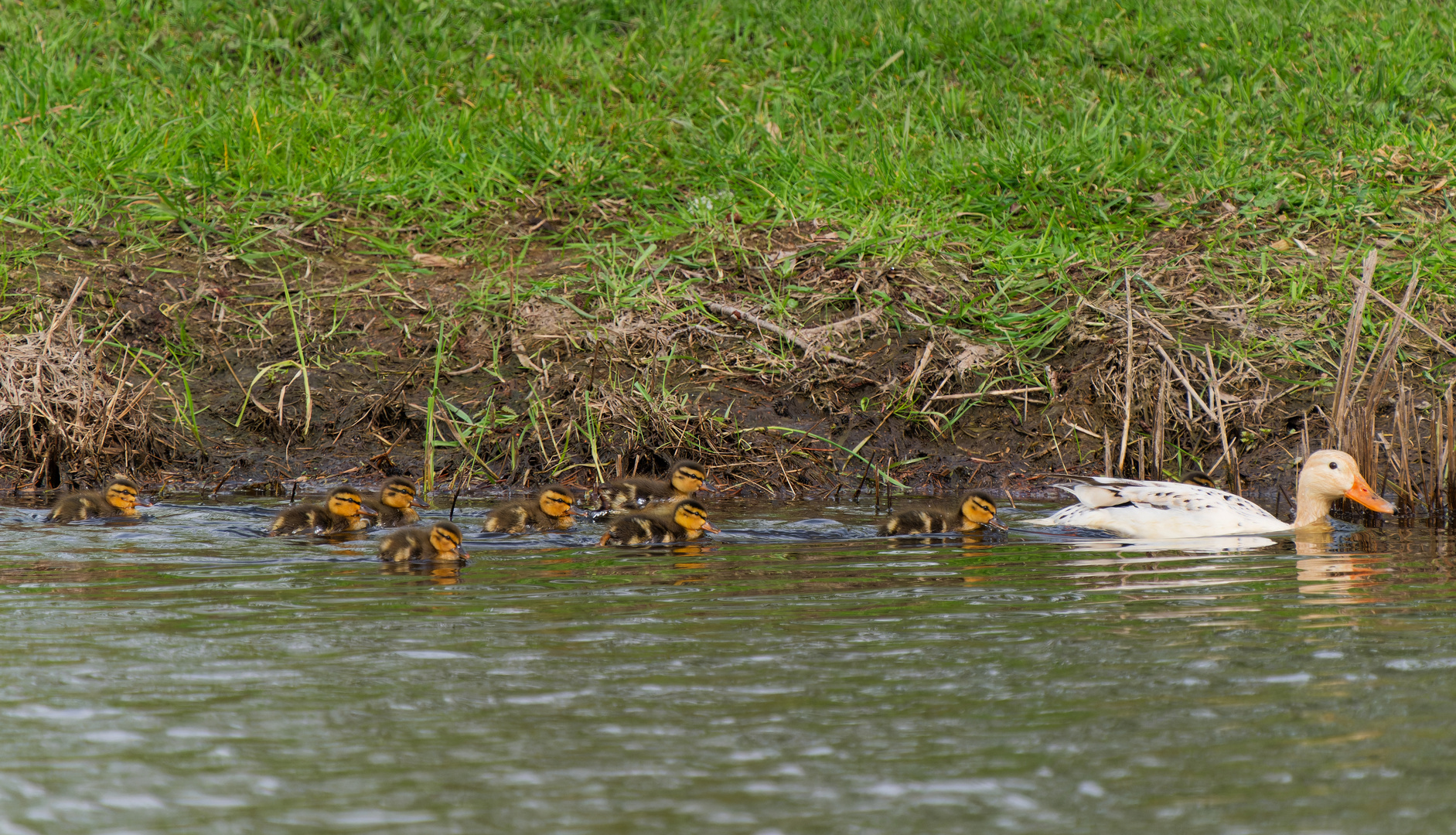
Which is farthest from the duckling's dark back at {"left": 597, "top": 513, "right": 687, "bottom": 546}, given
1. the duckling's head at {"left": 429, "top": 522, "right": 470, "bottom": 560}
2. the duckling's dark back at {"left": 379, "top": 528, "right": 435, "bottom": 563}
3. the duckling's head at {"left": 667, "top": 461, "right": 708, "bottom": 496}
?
the duckling's head at {"left": 667, "top": 461, "right": 708, "bottom": 496}

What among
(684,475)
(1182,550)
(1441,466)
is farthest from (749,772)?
(1441,466)

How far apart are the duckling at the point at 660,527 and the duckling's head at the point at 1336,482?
293 centimetres

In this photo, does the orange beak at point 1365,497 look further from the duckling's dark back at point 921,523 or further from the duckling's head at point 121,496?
the duckling's head at point 121,496

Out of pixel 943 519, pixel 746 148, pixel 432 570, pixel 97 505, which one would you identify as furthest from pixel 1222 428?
pixel 97 505

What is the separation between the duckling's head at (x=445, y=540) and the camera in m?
6.45

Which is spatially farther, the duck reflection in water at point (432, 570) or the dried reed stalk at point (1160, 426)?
the dried reed stalk at point (1160, 426)

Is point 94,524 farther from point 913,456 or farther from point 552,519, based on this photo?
point 913,456

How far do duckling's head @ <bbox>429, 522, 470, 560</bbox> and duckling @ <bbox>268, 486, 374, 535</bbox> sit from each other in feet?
3.08

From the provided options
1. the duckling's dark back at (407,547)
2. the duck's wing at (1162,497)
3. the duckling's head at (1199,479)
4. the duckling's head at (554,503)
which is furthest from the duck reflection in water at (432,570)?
the duckling's head at (1199,479)

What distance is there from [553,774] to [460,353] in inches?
256

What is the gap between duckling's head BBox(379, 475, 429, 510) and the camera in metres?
7.67

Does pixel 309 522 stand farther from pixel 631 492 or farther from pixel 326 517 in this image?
pixel 631 492

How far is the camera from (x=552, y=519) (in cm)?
761

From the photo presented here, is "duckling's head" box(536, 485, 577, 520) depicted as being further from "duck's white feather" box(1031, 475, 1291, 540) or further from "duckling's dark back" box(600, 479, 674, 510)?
"duck's white feather" box(1031, 475, 1291, 540)
